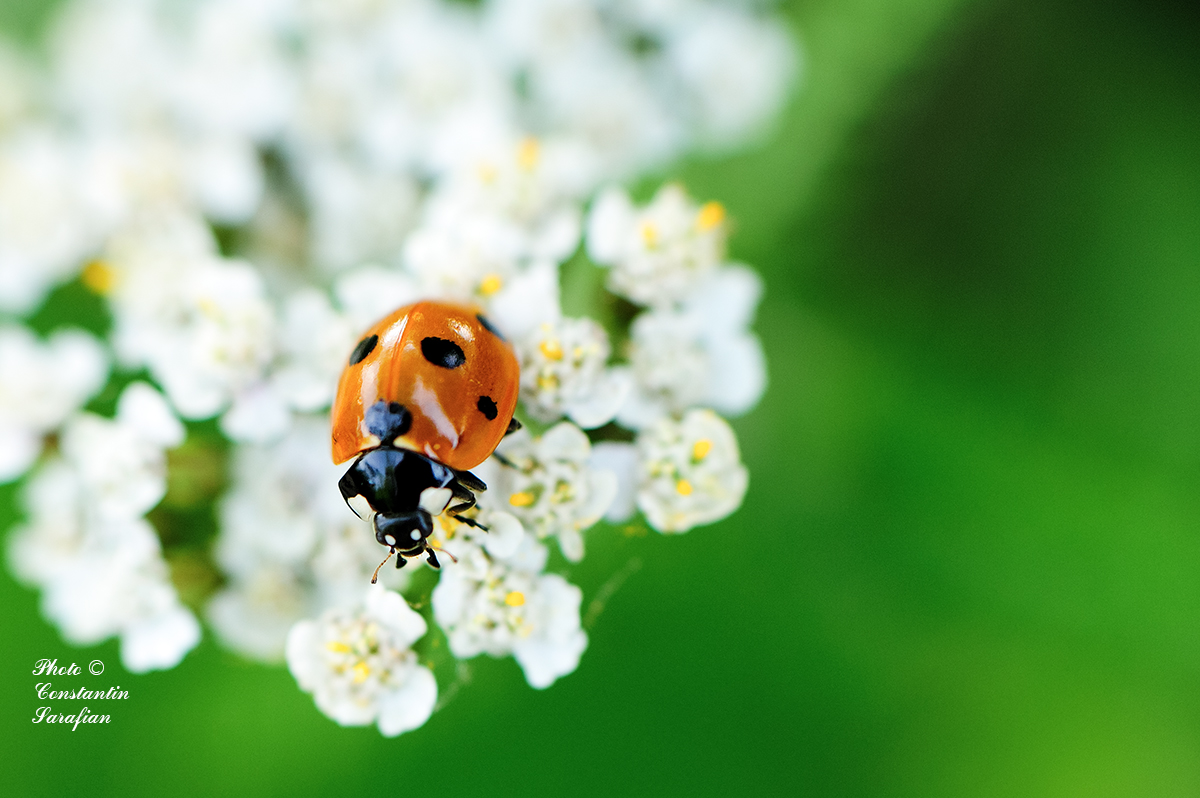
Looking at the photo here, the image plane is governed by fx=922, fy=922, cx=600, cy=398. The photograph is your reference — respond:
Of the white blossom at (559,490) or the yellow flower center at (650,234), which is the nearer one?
the white blossom at (559,490)

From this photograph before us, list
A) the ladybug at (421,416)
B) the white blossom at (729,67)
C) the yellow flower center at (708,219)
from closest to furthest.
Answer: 1. the ladybug at (421,416)
2. the yellow flower center at (708,219)
3. the white blossom at (729,67)

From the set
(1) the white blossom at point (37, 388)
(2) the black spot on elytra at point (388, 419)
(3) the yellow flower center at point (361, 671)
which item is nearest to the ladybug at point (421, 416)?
(2) the black spot on elytra at point (388, 419)

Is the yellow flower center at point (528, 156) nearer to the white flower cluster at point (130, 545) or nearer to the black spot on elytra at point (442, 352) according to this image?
the black spot on elytra at point (442, 352)

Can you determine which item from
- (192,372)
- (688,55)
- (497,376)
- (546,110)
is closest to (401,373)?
(497,376)

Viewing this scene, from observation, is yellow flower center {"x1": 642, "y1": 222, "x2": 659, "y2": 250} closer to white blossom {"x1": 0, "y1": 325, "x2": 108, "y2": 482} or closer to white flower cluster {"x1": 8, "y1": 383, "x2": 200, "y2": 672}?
white flower cluster {"x1": 8, "y1": 383, "x2": 200, "y2": 672}

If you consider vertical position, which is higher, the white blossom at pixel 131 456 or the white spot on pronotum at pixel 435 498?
the white blossom at pixel 131 456

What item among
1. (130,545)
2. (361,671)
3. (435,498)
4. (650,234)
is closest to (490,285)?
(650,234)

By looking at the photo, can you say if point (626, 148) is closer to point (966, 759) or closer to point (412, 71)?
point (412, 71)

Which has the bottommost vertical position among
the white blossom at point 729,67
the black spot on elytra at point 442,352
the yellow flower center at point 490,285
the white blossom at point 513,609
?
the white blossom at point 513,609

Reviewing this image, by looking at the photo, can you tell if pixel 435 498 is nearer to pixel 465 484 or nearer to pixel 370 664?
pixel 465 484

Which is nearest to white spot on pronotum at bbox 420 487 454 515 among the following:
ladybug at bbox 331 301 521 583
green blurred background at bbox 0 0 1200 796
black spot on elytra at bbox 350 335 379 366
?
ladybug at bbox 331 301 521 583
